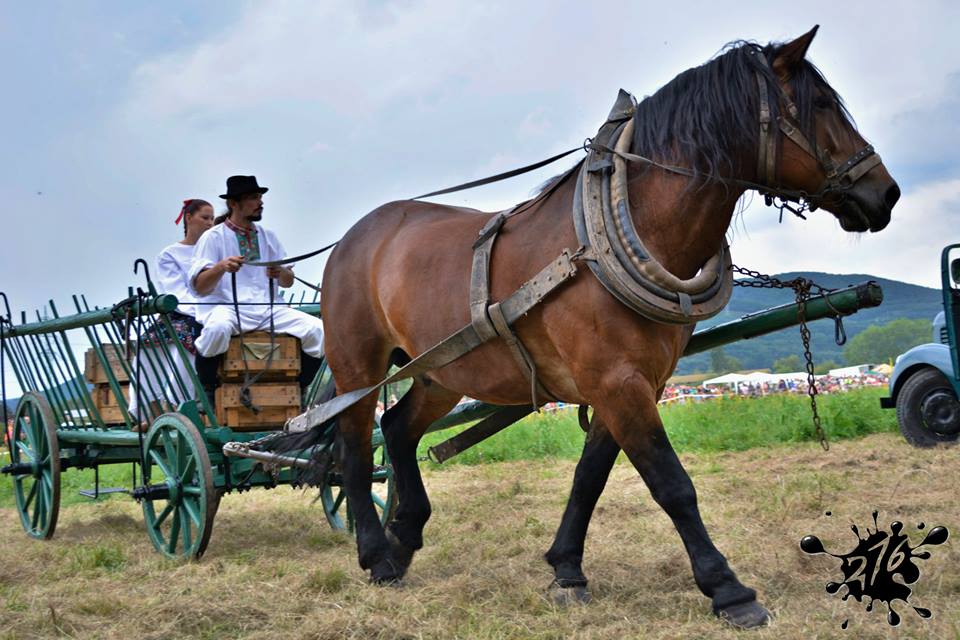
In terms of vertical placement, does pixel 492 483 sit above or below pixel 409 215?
below

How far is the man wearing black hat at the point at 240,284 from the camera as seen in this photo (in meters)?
5.16

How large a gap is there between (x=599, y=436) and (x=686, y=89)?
4.56 feet

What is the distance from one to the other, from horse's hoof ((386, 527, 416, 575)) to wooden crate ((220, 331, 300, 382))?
1.36 metres

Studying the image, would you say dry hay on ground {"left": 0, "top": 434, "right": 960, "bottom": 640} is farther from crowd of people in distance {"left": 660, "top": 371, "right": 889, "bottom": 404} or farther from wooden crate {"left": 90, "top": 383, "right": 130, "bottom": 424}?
crowd of people in distance {"left": 660, "top": 371, "right": 889, "bottom": 404}

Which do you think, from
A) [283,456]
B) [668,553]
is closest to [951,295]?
[668,553]

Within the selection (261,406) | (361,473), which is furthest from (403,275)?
(261,406)

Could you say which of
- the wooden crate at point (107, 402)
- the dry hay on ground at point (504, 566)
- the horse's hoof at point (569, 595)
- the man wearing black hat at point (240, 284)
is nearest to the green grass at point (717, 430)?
the dry hay on ground at point (504, 566)

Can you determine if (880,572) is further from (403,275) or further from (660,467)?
(403,275)

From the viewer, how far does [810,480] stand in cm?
581

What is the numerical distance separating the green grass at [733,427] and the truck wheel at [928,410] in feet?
2.79

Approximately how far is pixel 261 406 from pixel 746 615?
311cm

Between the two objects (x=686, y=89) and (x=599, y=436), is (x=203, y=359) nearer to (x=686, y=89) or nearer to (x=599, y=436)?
(x=599, y=436)

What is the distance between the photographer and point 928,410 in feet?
23.9

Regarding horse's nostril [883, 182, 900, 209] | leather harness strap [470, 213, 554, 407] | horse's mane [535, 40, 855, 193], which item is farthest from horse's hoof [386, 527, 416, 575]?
horse's nostril [883, 182, 900, 209]
